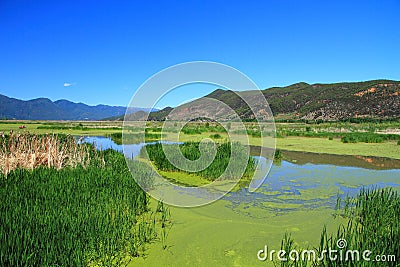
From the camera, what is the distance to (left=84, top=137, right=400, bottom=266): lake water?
407cm

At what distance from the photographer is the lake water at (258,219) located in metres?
4.07

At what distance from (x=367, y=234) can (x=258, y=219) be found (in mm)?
2195

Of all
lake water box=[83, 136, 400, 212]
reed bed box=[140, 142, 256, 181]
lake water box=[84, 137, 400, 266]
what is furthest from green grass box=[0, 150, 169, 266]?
reed bed box=[140, 142, 256, 181]

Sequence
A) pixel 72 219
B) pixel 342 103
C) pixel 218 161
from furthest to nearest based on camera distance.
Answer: pixel 342 103
pixel 218 161
pixel 72 219

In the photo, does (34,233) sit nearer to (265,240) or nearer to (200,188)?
(265,240)

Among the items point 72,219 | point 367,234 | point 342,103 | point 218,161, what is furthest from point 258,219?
point 342,103

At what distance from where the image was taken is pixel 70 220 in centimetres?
393

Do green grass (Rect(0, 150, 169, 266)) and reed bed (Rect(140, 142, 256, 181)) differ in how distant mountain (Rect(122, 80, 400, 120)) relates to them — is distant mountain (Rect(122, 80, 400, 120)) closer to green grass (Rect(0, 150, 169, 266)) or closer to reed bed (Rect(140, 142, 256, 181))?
reed bed (Rect(140, 142, 256, 181))

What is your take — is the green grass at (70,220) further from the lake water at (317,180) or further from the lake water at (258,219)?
the lake water at (317,180)

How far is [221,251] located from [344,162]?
35.1ft

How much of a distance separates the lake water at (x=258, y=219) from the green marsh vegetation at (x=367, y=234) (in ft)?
0.98

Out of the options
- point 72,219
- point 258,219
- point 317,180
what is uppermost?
point 72,219

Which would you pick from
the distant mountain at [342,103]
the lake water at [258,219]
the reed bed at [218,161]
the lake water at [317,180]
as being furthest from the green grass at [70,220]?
the distant mountain at [342,103]

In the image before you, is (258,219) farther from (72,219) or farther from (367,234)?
(72,219)
